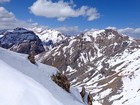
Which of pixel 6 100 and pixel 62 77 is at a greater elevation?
pixel 6 100

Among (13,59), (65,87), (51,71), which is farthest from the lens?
(51,71)

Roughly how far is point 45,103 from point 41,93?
85 centimetres

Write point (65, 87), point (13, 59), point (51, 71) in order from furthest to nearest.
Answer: point (51, 71) → point (65, 87) → point (13, 59)

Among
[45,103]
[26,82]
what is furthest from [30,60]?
[45,103]

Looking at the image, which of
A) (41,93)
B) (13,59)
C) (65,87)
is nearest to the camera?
(41,93)

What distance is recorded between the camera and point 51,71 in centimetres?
2886

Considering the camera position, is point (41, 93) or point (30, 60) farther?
point (30, 60)

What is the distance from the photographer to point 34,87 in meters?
14.0

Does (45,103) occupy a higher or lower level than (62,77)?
higher

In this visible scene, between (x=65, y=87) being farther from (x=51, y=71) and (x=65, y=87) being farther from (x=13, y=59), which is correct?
(x=13, y=59)

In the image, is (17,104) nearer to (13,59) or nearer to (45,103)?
(45,103)

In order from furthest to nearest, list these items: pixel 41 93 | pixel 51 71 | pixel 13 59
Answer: pixel 51 71 < pixel 13 59 < pixel 41 93

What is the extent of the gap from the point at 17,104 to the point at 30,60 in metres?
15.6

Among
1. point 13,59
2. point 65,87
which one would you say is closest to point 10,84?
point 13,59
